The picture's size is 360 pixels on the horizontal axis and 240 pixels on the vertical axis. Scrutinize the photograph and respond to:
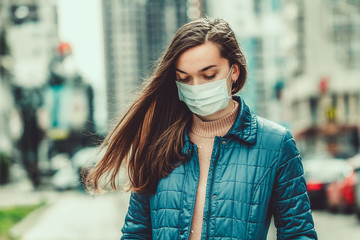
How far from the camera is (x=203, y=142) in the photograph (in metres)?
2.83

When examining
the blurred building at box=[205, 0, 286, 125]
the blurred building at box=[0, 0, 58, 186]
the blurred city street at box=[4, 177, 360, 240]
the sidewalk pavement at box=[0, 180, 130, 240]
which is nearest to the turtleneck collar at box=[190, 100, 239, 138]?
the blurred city street at box=[4, 177, 360, 240]

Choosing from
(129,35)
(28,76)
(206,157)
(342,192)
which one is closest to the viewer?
(206,157)

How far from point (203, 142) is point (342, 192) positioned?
14.2m

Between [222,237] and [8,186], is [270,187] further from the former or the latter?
[8,186]

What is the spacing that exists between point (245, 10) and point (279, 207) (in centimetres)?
13118

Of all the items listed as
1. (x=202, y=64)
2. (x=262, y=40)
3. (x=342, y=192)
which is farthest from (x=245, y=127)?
(x=262, y=40)

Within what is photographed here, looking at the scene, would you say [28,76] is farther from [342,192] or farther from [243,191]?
[243,191]

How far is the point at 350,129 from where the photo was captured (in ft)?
183

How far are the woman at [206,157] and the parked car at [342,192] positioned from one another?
13167mm

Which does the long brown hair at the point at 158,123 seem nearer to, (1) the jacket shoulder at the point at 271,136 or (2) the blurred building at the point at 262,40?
(1) the jacket shoulder at the point at 271,136

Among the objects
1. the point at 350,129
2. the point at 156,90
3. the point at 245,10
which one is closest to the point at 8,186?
the point at 350,129

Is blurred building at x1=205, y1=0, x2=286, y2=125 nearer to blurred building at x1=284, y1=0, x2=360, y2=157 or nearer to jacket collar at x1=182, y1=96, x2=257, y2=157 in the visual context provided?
blurred building at x1=284, y1=0, x2=360, y2=157

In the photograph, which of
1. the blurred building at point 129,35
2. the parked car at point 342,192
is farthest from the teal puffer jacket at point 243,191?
the blurred building at point 129,35

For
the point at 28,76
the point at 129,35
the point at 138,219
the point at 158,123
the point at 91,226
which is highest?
the point at 158,123
